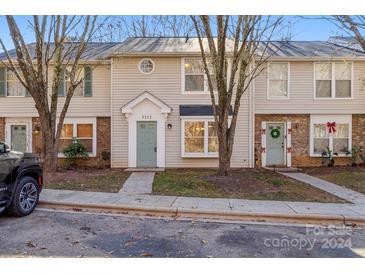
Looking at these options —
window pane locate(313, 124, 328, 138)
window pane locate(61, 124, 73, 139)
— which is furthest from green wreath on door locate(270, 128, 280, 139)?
window pane locate(61, 124, 73, 139)

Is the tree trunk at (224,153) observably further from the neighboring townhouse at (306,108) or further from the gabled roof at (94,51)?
the gabled roof at (94,51)

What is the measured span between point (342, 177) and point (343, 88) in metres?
5.43

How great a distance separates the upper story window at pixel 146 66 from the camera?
47.9 ft

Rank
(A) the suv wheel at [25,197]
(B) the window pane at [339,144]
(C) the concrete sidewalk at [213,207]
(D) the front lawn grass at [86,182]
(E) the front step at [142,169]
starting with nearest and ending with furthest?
1. (A) the suv wheel at [25,197]
2. (C) the concrete sidewalk at [213,207]
3. (D) the front lawn grass at [86,182]
4. (E) the front step at [142,169]
5. (B) the window pane at [339,144]

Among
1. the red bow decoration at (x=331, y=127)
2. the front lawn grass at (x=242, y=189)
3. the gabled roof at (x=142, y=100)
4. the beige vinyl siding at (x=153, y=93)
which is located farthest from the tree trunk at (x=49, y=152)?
the red bow decoration at (x=331, y=127)

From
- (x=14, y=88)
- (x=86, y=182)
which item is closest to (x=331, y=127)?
(x=86, y=182)

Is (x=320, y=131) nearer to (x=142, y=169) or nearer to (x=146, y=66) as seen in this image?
(x=142, y=169)

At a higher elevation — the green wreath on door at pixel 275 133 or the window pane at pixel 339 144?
the green wreath on door at pixel 275 133

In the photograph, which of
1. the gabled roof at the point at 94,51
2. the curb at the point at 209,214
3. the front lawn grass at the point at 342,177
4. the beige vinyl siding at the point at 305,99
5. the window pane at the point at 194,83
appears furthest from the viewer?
the gabled roof at the point at 94,51

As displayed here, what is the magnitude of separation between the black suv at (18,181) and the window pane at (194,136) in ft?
27.1

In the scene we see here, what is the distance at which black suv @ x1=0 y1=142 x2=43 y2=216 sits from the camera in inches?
237

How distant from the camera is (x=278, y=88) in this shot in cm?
1505

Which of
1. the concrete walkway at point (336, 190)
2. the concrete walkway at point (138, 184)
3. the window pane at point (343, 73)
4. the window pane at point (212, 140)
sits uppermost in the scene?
the window pane at point (343, 73)

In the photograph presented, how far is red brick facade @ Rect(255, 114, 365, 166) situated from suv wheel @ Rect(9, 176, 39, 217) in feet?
34.9
